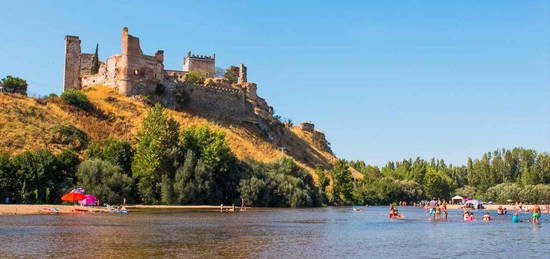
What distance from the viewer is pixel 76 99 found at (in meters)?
92.2

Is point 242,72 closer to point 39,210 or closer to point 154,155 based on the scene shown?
point 154,155

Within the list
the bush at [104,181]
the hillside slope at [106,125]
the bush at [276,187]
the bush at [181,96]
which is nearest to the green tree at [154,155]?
the bush at [104,181]

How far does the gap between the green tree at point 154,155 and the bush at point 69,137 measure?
439 inches

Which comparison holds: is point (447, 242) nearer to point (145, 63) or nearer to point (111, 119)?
point (111, 119)

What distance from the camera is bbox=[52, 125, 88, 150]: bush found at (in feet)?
257

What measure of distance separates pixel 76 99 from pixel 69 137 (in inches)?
565

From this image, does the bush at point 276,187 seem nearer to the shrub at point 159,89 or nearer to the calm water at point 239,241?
the shrub at point 159,89

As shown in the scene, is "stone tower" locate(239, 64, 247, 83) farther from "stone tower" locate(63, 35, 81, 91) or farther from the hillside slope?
"stone tower" locate(63, 35, 81, 91)

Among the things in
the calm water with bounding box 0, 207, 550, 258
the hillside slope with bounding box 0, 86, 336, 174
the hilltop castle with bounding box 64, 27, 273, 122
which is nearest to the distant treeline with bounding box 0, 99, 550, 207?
the hillside slope with bounding box 0, 86, 336, 174

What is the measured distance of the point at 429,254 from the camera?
28.3m

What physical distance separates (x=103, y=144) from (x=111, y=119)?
60.4 feet

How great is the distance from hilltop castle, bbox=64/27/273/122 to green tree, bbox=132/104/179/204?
28.2m

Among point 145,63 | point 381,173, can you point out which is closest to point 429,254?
point 145,63

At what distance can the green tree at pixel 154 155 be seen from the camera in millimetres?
68688
